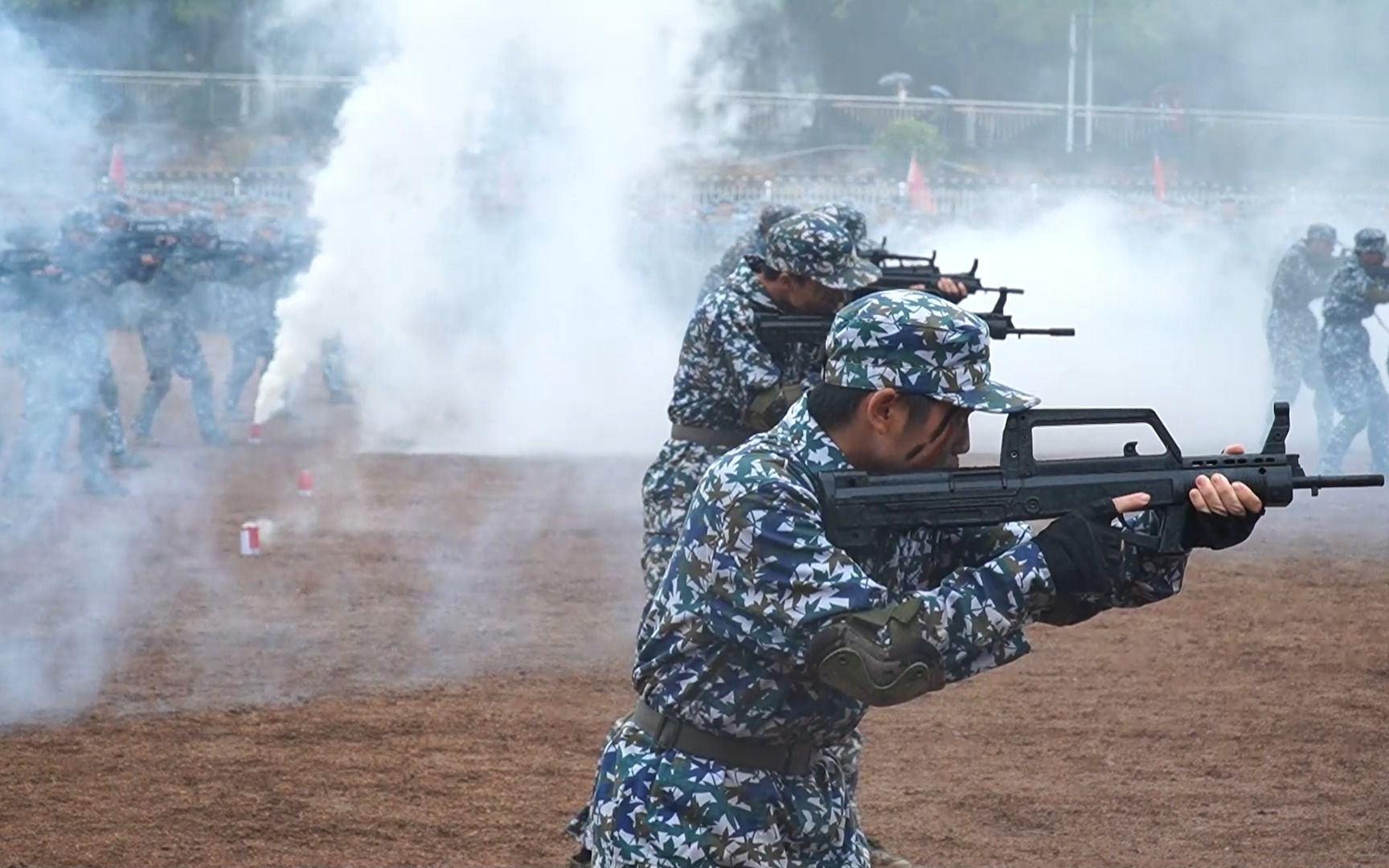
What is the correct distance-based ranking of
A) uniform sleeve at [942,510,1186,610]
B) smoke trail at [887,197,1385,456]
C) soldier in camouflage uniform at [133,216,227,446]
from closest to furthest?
uniform sleeve at [942,510,1186,610] → soldier in camouflage uniform at [133,216,227,446] → smoke trail at [887,197,1385,456]

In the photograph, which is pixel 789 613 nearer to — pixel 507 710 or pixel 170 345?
pixel 507 710

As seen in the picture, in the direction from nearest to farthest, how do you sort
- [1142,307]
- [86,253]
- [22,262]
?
[22,262], [86,253], [1142,307]

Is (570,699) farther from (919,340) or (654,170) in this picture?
(654,170)

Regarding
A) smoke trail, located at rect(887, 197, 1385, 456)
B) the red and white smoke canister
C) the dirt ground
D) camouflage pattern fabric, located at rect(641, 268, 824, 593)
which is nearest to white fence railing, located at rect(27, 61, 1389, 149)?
smoke trail, located at rect(887, 197, 1385, 456)

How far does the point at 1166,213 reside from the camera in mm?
26750

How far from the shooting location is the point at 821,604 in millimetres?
2977

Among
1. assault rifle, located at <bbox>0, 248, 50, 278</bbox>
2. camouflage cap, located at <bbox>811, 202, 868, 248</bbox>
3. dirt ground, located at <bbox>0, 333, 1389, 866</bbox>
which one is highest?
assault rifle, located at <bbox>0, 248, 50, 278</bbox>

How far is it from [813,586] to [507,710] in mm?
4840

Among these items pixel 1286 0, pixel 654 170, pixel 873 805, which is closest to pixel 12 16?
pixel 873 805

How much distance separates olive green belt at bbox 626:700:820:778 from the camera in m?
3.25

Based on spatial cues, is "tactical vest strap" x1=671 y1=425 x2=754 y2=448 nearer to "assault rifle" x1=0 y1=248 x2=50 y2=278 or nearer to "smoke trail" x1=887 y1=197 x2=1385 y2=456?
"assault rifle" x1=0 y1=248 x2=50 y2=278

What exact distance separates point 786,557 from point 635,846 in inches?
26.3

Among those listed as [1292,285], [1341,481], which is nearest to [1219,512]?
[1341,481]

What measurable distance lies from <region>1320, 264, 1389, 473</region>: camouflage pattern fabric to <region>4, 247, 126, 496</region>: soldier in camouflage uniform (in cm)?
971
